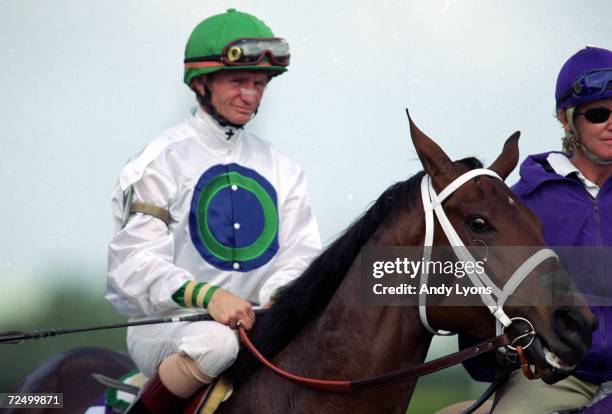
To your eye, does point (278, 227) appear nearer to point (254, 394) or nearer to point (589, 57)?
point (254, 394)

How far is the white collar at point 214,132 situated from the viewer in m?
3.38

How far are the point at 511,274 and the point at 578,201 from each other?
0.73 m

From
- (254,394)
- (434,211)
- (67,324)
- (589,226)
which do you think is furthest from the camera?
(67,324)

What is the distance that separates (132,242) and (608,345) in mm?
1515

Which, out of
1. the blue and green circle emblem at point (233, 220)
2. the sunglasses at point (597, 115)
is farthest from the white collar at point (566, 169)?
the blue and green circle emblem at point (233, 220)

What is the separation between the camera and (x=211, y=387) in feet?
9.62

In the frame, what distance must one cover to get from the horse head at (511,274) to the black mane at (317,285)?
12 cm

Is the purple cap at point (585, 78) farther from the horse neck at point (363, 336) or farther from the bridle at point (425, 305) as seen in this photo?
the horse neck at point (363, 336)

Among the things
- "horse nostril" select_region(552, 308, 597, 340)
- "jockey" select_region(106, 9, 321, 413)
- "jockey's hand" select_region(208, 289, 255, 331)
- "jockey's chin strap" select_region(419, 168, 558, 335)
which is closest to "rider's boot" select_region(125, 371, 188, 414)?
"jockey" select_region(106, 9, 321, 413)

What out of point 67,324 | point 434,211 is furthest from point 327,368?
point 67,324

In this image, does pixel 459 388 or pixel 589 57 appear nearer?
pixel 589 57

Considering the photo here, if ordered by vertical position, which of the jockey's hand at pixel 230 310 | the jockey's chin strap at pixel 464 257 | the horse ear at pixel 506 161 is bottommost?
the jockey's hand at pixel 230 310

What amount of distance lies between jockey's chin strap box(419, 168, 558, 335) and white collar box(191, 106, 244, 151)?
2.92ft

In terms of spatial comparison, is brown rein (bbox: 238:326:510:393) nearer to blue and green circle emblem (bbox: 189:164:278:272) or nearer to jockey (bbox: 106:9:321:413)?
jockey (bbox: 106:9:321:413)
